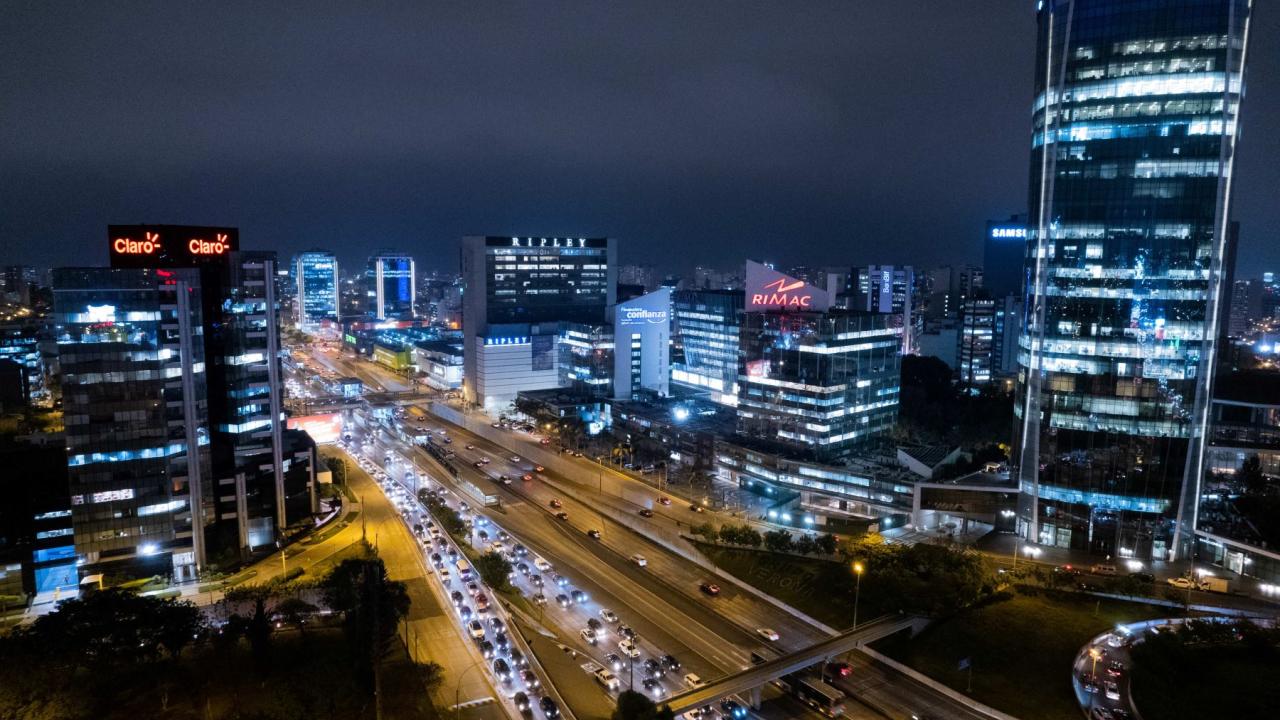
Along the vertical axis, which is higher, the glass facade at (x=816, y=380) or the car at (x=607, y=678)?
the glass facade at (x=816, y=380)

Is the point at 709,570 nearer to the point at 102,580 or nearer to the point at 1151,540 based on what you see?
the point at 1151,540

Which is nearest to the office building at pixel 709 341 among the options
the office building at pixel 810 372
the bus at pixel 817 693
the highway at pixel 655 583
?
the office building at pixel 810 372

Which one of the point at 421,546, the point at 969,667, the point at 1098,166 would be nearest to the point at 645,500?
the point at 421,546

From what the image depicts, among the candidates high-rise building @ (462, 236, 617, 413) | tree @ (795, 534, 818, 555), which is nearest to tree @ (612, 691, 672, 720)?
tree @ (795, 534, 818, 555)

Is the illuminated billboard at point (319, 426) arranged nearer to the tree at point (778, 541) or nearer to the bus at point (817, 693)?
the tree at point (778, 541)

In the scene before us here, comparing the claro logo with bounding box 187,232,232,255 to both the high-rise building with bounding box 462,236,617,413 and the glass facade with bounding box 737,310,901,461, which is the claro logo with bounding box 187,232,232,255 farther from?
the high-rise building with bounding box 462,236,617,413
